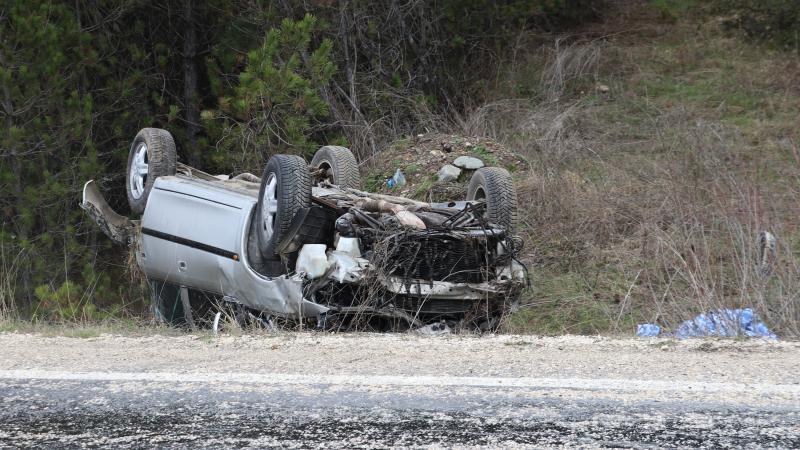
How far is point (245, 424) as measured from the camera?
3475 millimetres

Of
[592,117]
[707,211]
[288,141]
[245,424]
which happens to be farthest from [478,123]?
[245,424]

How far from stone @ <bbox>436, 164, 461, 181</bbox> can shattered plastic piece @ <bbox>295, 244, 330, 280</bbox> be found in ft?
16.4

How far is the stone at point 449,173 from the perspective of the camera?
10930 millimetres

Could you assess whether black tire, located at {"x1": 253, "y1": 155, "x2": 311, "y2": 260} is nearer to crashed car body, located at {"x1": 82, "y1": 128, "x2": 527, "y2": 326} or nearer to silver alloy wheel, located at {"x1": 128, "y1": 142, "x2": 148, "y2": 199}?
crashed car body, located at {"x1": 82, "y1": 128, "x2": 527, "y2": 326}

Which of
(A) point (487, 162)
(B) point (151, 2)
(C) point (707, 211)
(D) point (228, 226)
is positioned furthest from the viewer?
(B) point (151, 2)

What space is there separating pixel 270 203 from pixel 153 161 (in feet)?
6.49

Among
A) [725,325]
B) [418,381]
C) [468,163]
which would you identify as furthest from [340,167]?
[418,381]

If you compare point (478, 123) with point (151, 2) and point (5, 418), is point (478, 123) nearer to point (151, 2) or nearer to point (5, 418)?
point (151, 2)

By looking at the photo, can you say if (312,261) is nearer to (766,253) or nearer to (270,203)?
(270,203)

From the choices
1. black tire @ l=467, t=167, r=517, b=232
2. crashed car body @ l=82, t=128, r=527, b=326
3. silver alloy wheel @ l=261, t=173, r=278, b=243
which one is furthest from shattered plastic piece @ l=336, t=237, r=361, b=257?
black tire @ l=467, t=167, r=517, b=232

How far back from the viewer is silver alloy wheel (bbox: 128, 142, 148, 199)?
820 centimetres

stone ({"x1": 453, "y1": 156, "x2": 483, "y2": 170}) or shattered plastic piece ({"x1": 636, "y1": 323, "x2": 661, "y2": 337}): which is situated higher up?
stone ({"x1": 453, "y1": 156, "x2": 483, "y2": 170})

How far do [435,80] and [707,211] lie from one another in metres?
7.18

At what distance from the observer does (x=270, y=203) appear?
6.45 m
